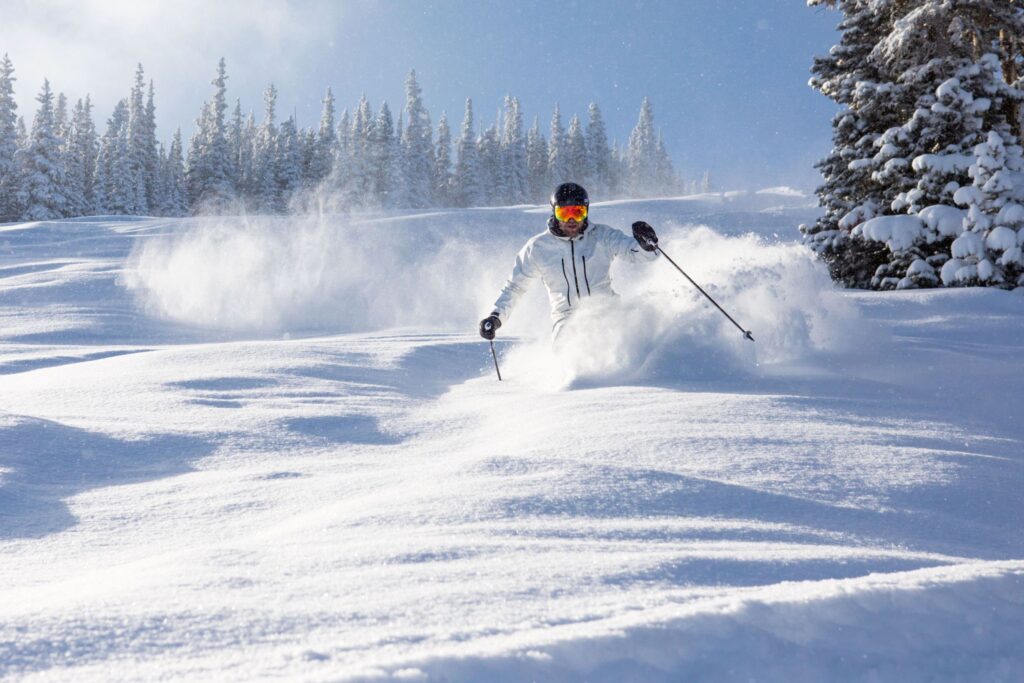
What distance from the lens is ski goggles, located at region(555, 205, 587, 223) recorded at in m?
6.07

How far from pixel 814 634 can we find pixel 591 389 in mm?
3688

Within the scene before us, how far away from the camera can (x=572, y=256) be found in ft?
20.5

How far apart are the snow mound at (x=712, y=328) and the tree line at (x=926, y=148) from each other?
6254 millimetres

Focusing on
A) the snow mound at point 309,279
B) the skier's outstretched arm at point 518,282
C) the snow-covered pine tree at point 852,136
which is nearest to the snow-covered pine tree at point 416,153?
the snow mound at point 309,279

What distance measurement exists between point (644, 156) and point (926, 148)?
273 ft

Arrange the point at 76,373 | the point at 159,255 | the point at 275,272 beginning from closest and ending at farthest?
the point at 76,373
the point at 275,272
the point at 159,255

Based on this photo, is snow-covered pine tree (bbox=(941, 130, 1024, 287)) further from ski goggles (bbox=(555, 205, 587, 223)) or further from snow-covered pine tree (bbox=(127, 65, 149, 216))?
snow-covered pine tree (bbox=(127, 65, 149, 216))

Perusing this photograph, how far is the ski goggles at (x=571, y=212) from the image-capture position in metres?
6.07

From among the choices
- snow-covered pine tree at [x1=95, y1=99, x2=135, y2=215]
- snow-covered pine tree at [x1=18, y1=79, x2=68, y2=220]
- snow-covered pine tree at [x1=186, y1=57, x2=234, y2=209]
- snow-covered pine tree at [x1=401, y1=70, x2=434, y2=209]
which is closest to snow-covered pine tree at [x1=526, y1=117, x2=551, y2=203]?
snow-covered pine tree at [x1=401, y1=70, x2=434, y2=209]

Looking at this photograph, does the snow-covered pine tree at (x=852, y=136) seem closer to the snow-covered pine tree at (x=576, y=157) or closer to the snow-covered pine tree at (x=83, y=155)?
the snow-covered pine tree at (x=83, y=155)

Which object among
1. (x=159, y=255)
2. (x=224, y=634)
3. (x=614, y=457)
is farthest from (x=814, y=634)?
(x=159, y=255)

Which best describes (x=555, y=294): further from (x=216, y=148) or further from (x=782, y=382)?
(x=216, y=148)

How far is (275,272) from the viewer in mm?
12812

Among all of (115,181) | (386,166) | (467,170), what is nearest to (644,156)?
(467,170)
